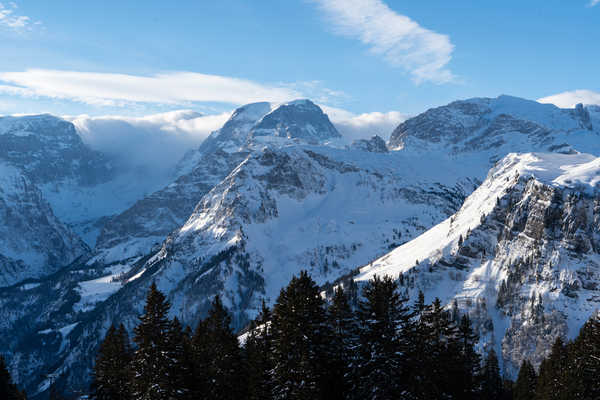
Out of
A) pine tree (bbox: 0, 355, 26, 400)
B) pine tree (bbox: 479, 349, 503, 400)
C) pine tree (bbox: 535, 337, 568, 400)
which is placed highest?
pine tree (bbox: 535, 337, 568, 400)

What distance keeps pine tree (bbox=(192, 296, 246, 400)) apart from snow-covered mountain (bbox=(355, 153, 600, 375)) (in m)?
116

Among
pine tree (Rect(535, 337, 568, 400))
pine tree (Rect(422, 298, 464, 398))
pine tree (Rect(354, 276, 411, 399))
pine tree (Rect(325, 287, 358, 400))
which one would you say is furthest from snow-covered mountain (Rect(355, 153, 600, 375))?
pine tree (Rect(325, 287, 358, 400))

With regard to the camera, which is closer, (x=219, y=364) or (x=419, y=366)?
(x=419, y=366)

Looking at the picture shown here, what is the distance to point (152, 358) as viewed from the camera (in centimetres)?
4156

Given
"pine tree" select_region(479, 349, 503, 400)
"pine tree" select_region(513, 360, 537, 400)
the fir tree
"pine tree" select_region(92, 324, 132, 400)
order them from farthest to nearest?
"pine tree" select_region(479, 349, 503, 400)
"pine tree" select_region(513, 360, 537, 400)
"pine tree" select_region(92, 324, 132, 400)
the fir tree

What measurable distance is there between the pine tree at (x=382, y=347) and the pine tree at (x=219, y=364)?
1350cm

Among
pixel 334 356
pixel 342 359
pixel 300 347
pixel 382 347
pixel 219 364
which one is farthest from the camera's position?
pixel 219 364

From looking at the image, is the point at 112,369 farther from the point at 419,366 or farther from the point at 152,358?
the point at 419,366

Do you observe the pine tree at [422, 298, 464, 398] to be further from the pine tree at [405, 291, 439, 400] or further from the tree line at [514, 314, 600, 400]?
the tree line at [514, 314, 600, 400]

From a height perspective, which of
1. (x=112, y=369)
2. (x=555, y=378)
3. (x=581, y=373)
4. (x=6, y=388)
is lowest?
(x=6, y=388)

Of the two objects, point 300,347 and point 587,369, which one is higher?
point 587,369

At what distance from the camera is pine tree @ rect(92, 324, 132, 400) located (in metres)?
55.7

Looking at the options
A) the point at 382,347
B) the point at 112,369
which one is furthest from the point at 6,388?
the point at 382,347

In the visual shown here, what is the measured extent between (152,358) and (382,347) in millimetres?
18950
